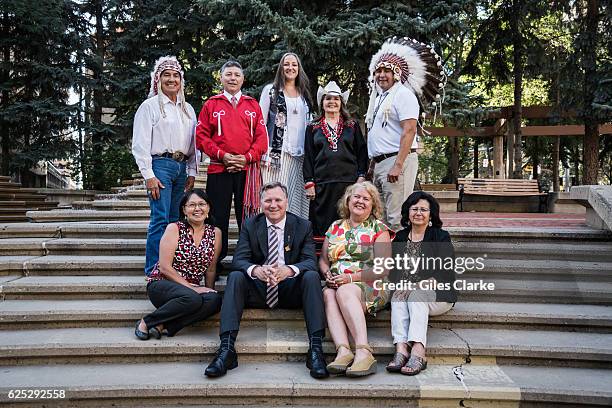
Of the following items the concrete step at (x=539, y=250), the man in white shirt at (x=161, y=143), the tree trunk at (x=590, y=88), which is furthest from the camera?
the tree trunk at (x=590, y=88)

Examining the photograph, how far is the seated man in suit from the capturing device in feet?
12.1

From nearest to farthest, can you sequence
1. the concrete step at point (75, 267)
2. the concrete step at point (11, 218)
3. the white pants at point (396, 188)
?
1. the white pants at point (396, 188)
2. the concrete step at point (75, 267)
3. the concrete step at point (11, 218)

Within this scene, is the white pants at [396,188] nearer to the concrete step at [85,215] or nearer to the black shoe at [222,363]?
the black shoe at [222,363]

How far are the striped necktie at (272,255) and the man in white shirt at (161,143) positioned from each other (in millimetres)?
1047

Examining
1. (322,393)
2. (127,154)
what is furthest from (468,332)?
(127,154)

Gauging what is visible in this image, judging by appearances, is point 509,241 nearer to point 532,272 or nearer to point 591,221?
point 532,272

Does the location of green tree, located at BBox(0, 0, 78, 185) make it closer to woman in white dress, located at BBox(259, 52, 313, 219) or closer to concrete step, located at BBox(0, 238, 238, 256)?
concrete step, located at BBox(0, 238, 238, 256)

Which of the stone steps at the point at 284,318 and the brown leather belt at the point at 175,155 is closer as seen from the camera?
the stone steps at the point at 284,318

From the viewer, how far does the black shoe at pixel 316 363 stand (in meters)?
3.40

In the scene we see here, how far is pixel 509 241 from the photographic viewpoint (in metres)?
5.28

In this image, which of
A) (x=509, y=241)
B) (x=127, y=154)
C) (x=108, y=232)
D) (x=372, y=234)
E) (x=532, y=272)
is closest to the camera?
(x=372, y=234)

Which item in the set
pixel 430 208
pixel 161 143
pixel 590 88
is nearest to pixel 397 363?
pixel 430 208

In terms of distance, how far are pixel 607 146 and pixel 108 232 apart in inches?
942

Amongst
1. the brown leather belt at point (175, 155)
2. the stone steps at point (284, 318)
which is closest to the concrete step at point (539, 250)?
the stone steps at point (284, 318)
